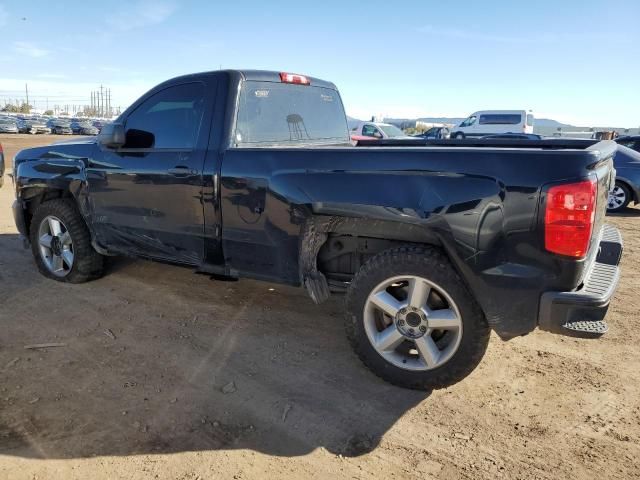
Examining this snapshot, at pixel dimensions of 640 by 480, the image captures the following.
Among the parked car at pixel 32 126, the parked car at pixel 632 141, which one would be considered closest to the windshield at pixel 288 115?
the parked car at pixel 632 141

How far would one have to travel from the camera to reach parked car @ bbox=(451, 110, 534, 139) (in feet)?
87.1

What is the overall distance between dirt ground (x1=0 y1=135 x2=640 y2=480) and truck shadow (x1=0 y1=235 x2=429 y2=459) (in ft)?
0.04

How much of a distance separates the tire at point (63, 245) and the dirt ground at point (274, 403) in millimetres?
530

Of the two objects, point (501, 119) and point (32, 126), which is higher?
point (501, 119)

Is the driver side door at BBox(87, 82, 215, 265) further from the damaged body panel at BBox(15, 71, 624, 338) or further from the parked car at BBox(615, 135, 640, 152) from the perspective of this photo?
the parked car at BBox(615, 135, 640, 152)

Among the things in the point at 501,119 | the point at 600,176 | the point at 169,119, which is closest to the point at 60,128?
the point at 501,119

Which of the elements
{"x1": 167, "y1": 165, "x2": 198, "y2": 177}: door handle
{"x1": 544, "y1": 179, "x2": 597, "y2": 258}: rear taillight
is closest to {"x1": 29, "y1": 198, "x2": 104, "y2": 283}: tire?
{"x1": 167, "y1": 165, "x2": 198, "y2": 177}: door handle

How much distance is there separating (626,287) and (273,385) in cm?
392

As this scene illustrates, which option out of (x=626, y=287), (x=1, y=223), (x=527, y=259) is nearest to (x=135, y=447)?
(x=527, y=259)

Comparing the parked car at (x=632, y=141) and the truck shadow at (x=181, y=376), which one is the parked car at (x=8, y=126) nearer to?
A: the truck shadow at (x=181, y=376)

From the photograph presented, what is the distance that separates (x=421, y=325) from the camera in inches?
117

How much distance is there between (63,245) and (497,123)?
86.0ft

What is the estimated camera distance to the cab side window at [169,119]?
3.81 meters

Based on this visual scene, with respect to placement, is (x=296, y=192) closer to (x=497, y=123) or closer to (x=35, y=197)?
(x=35, y=197)
